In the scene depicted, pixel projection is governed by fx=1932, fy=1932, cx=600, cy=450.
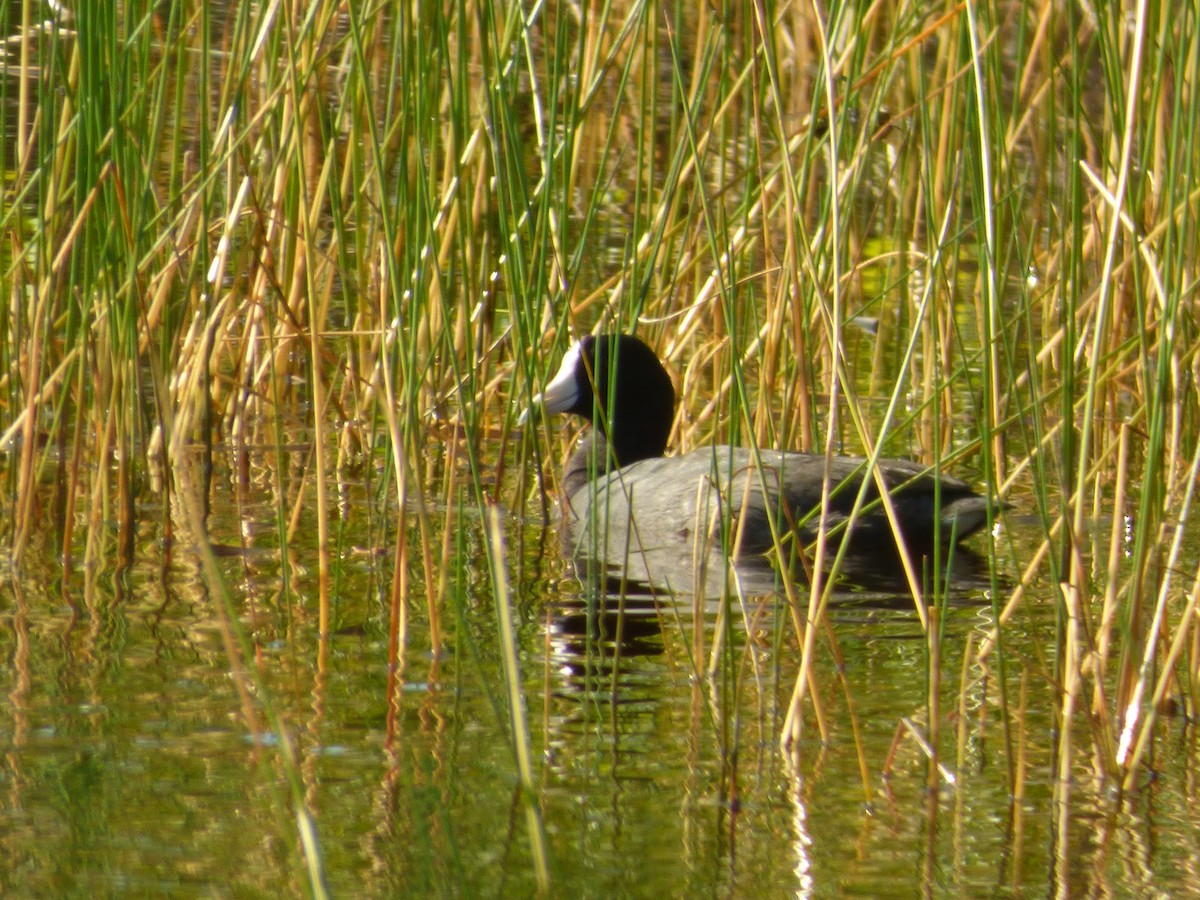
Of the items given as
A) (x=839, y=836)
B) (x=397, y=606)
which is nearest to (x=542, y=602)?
(x=397, y=606)

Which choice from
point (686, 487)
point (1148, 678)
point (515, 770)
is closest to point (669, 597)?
point (686, 487)

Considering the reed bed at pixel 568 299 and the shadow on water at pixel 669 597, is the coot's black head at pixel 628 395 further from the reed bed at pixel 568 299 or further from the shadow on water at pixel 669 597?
the shadow on water at pixel 669 597

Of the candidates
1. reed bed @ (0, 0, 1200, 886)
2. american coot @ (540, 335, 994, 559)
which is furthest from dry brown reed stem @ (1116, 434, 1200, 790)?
american coot @ (540, 335, 994, 559)

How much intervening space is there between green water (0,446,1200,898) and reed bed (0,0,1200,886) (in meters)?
0.06

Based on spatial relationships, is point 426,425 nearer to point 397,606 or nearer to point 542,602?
point 542,602

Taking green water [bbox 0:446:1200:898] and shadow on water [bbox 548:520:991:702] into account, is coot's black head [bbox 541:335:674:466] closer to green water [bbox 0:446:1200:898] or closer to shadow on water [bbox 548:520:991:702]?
shadow on water [bbox 548:520:991:702]

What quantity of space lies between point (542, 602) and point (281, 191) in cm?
103

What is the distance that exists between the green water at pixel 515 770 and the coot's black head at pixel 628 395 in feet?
4.61

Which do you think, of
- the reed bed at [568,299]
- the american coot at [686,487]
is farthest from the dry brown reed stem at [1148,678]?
the american coot at [686,487]

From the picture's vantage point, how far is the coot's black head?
15.5 feet

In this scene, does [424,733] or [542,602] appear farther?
[542,602]

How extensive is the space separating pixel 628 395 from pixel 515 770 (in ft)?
7.88

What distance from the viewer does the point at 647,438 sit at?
5.09m

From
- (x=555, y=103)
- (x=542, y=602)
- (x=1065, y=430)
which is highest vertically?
(x=555, y=103)
